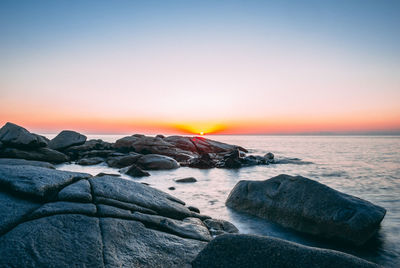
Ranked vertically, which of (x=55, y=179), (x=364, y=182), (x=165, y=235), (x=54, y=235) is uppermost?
(x=55, y=179)

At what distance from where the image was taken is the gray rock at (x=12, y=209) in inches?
110

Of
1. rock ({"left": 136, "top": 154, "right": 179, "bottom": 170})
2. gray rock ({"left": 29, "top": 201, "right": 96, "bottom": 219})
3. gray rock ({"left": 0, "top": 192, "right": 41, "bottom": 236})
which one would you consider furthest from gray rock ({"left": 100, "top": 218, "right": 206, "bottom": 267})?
rock ({"left": 136, "top": 154, "right": 179, "bottom": 170})

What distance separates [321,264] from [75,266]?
8.57 feet

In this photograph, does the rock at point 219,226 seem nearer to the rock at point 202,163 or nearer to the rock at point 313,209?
the rock at point 313,209

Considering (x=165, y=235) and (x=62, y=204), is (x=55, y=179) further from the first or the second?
(x=165, y=235)

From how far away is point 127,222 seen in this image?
339 cm

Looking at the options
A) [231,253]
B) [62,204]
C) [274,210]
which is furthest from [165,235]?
[274,210]

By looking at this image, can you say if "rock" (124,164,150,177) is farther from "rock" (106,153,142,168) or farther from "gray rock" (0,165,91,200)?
"gray rock" (0,165,91,200)

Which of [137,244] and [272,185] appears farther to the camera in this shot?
Answer: [272,185]

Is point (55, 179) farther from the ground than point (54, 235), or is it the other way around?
point (55, 179)

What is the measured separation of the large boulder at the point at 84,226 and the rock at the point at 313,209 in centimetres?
245

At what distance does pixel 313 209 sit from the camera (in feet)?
17.0

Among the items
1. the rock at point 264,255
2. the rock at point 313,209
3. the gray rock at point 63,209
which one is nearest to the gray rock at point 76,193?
the gray rock at point 63,209

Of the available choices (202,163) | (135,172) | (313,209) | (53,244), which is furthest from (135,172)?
(53,244)
